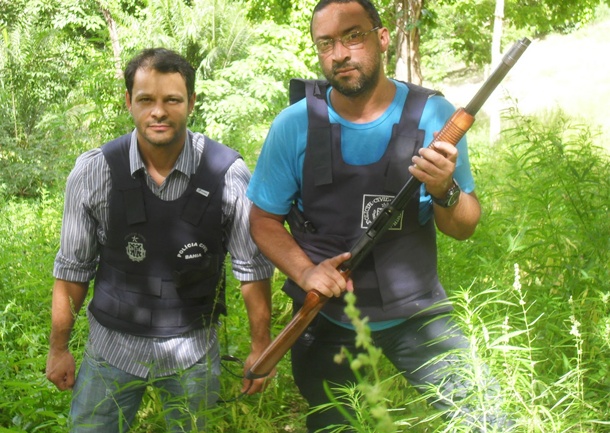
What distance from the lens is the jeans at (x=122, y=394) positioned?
2758mm

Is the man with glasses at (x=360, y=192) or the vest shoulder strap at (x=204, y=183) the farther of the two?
the vest shoulder strap at (x=204, y=183)

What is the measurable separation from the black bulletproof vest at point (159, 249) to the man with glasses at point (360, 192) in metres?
0.20

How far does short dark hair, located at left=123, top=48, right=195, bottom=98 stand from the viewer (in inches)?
113

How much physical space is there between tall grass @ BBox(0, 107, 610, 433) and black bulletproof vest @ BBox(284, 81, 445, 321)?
234 millimetres

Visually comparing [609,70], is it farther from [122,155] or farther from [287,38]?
[122,155]

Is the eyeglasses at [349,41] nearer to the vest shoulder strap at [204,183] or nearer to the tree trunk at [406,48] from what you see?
the vest shoulder strap at [204,183]

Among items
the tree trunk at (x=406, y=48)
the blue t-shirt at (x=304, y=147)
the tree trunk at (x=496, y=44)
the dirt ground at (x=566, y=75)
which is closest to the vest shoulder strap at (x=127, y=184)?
the blue t-shirt at (x=304, y=147)

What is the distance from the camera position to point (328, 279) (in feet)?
8.29

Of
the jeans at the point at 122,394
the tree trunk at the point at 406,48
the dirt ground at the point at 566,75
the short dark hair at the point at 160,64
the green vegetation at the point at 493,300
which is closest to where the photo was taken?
the green vegetation at the point at 493,300

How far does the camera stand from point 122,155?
2834 millimetres

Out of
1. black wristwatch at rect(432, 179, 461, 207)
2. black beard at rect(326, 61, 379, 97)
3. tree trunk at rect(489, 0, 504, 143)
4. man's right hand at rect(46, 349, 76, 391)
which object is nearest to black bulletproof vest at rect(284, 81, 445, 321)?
black beard at rect(326, 61, 379, 97)

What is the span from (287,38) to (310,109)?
408 inches

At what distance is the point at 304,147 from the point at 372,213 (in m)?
0.36

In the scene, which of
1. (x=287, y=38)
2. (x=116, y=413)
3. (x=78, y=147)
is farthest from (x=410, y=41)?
(x=116, y=413)
